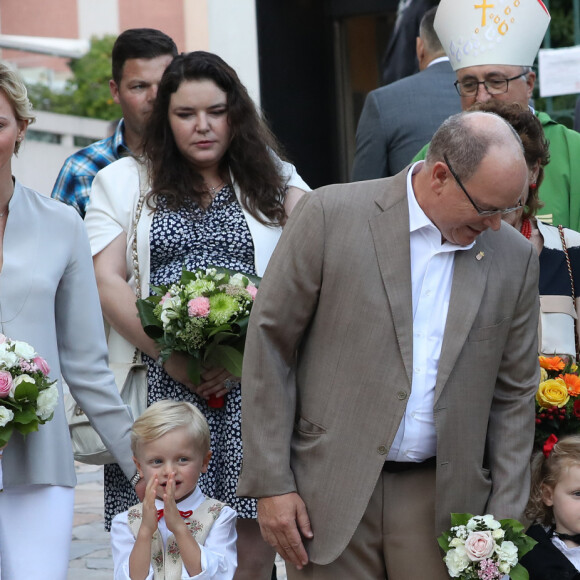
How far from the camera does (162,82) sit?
16.7 feet

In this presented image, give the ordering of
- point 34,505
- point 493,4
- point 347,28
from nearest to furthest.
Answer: point 34,505
point 493,4
point 347,28

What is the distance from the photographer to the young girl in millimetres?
4160

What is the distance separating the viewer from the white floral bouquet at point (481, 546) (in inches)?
141

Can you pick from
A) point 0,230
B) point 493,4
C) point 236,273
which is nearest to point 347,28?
point 493,4

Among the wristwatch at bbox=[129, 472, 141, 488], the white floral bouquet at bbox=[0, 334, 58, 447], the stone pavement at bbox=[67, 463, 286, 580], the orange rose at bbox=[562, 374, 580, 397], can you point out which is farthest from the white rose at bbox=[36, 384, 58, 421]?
the stone pavement at bbox=[67, 463, 286, 580]

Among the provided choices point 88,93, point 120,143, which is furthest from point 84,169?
point 88,93

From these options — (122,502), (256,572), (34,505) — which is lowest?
(256,572)

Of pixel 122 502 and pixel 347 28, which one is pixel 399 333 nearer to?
pixel 122 502

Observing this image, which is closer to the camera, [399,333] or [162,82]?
[399,333]

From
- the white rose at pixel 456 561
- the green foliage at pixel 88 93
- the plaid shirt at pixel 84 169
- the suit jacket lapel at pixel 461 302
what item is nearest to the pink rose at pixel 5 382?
the suit jacket lapel at pixel 461 302

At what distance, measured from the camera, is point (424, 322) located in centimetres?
367

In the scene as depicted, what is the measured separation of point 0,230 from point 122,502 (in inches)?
51.9

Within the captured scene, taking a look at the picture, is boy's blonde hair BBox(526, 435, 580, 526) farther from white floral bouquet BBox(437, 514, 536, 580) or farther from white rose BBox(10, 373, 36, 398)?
white rose BBox(10, 373, 36, 398)

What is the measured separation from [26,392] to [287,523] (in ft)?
2.87
